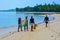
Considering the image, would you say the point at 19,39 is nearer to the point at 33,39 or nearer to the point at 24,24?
the point at 33,39

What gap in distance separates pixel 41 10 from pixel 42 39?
6175 inches

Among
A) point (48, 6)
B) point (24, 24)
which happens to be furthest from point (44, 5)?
point (24, 24)

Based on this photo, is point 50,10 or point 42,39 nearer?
point 42,39

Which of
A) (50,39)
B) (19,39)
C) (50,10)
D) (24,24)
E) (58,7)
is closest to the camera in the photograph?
(50,39)

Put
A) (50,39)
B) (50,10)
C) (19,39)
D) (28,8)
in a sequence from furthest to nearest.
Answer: (28,8) → (50,10) → (19,39) → (50,39)

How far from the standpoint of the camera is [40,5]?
169 m

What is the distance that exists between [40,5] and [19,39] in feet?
514

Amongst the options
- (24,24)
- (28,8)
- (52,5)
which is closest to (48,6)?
(52,5)

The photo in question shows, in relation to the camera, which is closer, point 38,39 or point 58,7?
point 38,39

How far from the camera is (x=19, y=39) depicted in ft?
44.4

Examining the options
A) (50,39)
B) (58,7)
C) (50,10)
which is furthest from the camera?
(50,10)

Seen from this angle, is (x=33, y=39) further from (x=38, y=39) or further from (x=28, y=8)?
(x=28, y=8)

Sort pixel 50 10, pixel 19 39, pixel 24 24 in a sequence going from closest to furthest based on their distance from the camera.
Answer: pixel 19 39 → pixel 24 24 → pixel 50 10

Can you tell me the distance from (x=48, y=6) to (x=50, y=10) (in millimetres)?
4368
